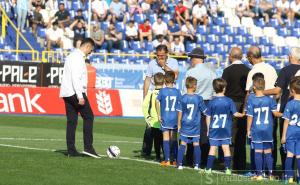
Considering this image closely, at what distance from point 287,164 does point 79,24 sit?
74.6 feet

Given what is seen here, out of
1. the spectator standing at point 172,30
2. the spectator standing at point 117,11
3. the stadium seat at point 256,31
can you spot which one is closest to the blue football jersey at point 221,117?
the spectator standing at point 172,30

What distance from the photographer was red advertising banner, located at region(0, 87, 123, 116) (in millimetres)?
31719

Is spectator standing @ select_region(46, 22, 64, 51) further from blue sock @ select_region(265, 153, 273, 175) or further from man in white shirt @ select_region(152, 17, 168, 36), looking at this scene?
blue sock @ select_region(265, 153, 273, 175)

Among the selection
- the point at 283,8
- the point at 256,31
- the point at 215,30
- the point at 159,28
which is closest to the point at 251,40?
the point at 256,31

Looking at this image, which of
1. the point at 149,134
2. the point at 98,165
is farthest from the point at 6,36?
the point at 98,165

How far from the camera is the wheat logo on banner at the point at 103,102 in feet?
106

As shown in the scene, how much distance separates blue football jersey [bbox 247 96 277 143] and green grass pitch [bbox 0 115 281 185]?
2.34 ft

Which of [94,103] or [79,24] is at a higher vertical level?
[79,24]

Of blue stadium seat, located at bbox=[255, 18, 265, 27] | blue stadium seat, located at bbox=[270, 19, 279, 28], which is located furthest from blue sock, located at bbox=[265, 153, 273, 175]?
blue stadium seat, located at bbox=[270, 19, 279, 28]

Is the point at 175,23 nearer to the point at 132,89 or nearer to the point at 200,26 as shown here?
the point at 200,26

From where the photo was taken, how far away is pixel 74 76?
17.1 metres

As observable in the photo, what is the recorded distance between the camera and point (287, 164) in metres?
15.0

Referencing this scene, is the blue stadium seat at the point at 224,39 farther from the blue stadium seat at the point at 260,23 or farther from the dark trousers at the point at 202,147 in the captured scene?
the dark trousers at the point at 202,147

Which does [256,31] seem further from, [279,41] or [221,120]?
[221,120]
